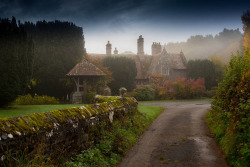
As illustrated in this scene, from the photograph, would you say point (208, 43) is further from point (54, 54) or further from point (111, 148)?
point (111, 148)

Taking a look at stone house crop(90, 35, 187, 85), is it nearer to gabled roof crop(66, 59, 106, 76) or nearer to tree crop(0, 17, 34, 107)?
gabled roof crop(66, 59, 106, 76)

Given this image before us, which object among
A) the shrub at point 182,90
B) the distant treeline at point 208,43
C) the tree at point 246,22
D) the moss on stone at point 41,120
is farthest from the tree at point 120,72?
the distant treeline at point 208,43

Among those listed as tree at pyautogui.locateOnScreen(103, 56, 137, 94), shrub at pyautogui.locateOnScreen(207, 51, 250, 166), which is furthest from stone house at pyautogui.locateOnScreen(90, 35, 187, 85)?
shrub at pyautogui.locateOnScreen(207, 51, 250, 166)

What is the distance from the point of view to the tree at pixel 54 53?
87.5 ft

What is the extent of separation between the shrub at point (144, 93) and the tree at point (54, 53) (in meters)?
8.76

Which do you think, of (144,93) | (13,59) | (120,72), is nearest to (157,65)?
(120,72)

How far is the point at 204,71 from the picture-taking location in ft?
131

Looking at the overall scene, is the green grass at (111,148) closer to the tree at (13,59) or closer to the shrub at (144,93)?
the tree at (13,59)

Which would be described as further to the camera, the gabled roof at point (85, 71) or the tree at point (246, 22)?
the tree at point (246, 22)

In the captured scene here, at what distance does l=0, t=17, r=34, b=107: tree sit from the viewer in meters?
14.4

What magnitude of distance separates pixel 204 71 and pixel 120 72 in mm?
15862

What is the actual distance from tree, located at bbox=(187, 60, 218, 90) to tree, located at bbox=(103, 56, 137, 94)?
1204 cm

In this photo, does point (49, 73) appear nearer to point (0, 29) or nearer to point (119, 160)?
point (0, 29)

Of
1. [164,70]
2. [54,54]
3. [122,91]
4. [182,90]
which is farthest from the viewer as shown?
[164,70]
